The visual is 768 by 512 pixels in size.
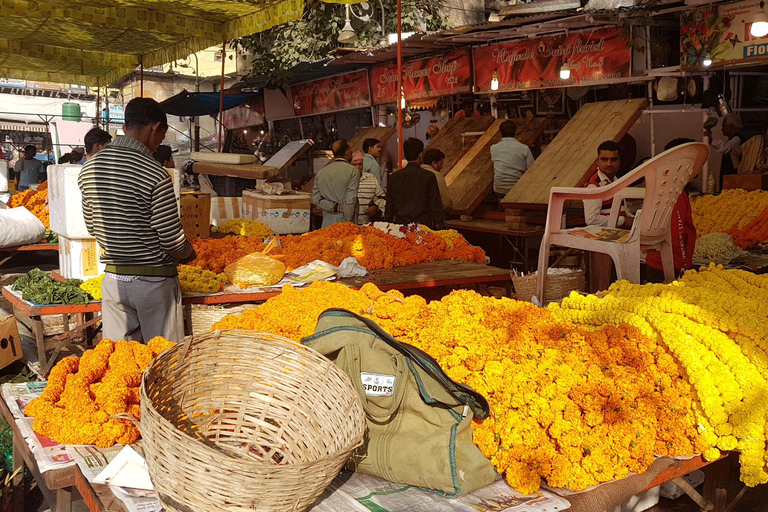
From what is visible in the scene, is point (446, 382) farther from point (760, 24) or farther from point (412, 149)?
point (760, 24)

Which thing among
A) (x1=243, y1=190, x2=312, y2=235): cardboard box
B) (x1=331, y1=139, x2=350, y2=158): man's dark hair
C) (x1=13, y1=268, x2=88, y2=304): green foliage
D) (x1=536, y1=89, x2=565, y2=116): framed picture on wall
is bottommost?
(x1=13, y1=268, x2=88, y2=304): green foliage

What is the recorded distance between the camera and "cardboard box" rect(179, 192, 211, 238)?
7.67 m

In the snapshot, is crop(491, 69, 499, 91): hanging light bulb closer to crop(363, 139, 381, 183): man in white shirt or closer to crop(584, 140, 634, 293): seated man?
crop(363, 139, 381, 183): man in white shirt

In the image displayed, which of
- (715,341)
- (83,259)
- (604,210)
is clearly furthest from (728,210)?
(83,259)

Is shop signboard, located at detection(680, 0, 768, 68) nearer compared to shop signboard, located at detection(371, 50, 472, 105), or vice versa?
shop signboard, located at detection(680, 0, 768, 68)

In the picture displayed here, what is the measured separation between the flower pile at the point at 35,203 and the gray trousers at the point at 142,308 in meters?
6.48

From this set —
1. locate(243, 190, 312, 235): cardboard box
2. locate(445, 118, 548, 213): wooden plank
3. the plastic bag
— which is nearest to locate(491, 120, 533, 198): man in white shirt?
locate(445, 118, 548, 213): wooden plank

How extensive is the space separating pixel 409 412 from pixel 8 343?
396 cm

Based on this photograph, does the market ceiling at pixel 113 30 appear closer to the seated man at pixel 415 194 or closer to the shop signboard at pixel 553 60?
the seated man at pixel 415 194

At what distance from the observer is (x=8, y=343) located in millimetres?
5121

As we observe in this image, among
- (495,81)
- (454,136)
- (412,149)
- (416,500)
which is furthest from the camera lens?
(454,136)

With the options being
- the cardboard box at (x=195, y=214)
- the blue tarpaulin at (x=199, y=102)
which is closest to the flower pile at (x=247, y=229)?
the cardboard box at (x=195, y=214)

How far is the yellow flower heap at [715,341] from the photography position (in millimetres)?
2770

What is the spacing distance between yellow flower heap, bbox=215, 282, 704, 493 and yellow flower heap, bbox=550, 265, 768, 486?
85mm
